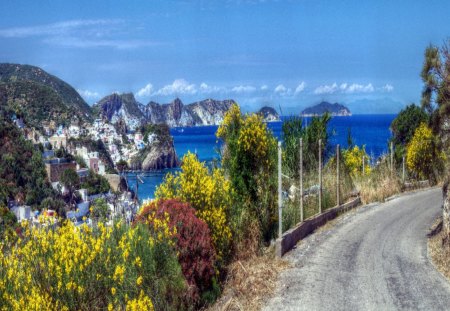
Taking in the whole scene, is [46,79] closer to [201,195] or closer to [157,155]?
[157,155]

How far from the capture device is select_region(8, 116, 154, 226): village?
32.9m

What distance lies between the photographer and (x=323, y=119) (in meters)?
18.2

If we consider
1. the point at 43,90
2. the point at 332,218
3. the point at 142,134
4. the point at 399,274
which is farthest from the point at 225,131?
the point at 142,134

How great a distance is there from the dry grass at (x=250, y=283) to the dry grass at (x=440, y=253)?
2.61m

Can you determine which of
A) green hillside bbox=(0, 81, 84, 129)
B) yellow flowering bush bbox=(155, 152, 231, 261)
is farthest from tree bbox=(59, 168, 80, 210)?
yellow flowering bush bbox=(155, 152, 231, 261)

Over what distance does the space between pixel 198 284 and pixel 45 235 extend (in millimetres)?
2914

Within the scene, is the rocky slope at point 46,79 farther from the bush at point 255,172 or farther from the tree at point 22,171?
the bush at point 255,172

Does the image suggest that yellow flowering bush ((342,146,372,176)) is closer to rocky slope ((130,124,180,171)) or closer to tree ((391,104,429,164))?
tree ((391,104,429,164))

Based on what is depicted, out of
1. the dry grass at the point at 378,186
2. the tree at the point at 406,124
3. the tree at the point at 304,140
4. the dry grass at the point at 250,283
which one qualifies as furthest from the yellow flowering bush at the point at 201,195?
the tree at the point at 406,124

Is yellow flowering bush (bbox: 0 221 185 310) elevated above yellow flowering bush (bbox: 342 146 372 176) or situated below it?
above

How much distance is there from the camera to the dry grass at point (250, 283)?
7176 mm

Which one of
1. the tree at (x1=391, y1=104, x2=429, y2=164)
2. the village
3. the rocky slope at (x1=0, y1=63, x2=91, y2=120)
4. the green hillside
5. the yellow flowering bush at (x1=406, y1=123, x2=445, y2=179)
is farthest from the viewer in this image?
the rocky slope at (x1=0, y1=63, x2=91, y2=120)

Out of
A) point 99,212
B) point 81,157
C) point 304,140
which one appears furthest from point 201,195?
point 81,157

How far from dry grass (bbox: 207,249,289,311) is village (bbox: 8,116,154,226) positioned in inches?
71.7
